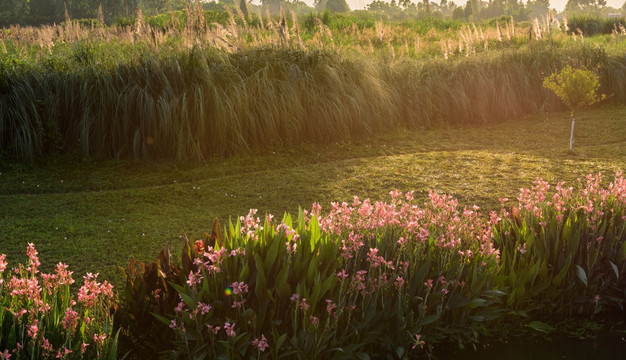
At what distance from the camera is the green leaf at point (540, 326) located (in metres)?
3.36

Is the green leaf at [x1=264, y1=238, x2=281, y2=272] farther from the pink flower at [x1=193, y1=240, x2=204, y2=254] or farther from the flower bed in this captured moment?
the pink flower at [x1=193, y1=240, x2=204, y2=254]

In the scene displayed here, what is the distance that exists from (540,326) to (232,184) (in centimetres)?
404

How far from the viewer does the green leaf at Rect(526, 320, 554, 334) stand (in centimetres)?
336

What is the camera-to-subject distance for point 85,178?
676 cm

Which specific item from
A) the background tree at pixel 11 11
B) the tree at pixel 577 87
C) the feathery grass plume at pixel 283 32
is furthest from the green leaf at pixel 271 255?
the background tree at pixel 11 11

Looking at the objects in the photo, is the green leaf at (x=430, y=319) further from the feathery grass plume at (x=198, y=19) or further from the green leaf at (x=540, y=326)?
the feathery grass plume at (x=198, y=19)

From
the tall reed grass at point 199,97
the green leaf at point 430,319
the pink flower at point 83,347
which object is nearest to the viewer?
the pink flower at point 83,347

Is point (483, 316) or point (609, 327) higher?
point (483, 316)

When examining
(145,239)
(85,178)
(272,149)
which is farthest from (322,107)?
(145,239)

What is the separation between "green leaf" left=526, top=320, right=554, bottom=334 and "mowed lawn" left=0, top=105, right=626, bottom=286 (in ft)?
7.56

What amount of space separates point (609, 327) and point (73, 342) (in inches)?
126

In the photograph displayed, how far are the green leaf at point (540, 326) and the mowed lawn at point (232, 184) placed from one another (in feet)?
7.56

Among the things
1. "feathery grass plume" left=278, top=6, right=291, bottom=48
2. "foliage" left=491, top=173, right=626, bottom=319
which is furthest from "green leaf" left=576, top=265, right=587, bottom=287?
"feathery grass plume" left=278, top=6, right=291, bottom=48

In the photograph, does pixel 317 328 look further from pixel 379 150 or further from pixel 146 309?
pixel 379 150
